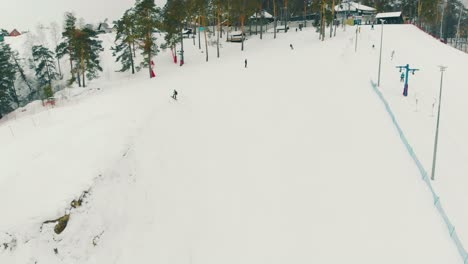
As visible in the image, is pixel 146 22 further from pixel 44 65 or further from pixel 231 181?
pixel 231 181

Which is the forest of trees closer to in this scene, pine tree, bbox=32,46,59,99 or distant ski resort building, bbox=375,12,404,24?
pine tree, bbox=32,46,59,99

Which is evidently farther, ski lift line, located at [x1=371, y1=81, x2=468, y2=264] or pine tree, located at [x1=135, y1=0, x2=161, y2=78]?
pine tree, located at [x1=135, y1=0, x2=161, y2=78]

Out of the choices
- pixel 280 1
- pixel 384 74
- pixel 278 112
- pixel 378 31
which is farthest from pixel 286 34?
pixel 278 112

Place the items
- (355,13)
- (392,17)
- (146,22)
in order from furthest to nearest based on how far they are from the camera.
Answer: (355,13)
(392,17)
(146,22)

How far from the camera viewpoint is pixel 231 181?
2005 centimetres

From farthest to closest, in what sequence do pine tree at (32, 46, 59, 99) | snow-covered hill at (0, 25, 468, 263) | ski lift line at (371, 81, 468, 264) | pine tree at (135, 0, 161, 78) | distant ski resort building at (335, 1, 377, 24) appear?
distant ski resort building at (335, 1, 377, 24) → pine tree at (32, 46, 59, 99) → pine tree at (135, 0, 161, 78) → ski lift line at (371, 81, 468, 264) → snow-covered hill at (0, 25, 468, 263)

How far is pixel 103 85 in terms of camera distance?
177ft

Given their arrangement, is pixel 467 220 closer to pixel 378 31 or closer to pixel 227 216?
pixel 227 216

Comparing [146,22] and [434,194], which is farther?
[146,22]

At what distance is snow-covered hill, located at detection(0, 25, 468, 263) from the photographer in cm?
1471

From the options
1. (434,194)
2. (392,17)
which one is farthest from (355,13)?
(434,194)

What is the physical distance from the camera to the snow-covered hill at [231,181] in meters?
14.7

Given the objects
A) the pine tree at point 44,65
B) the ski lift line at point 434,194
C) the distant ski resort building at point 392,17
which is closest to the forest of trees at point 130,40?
the pine tree at point 44,65

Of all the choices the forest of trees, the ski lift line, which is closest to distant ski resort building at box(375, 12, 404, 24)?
the forest of trees
